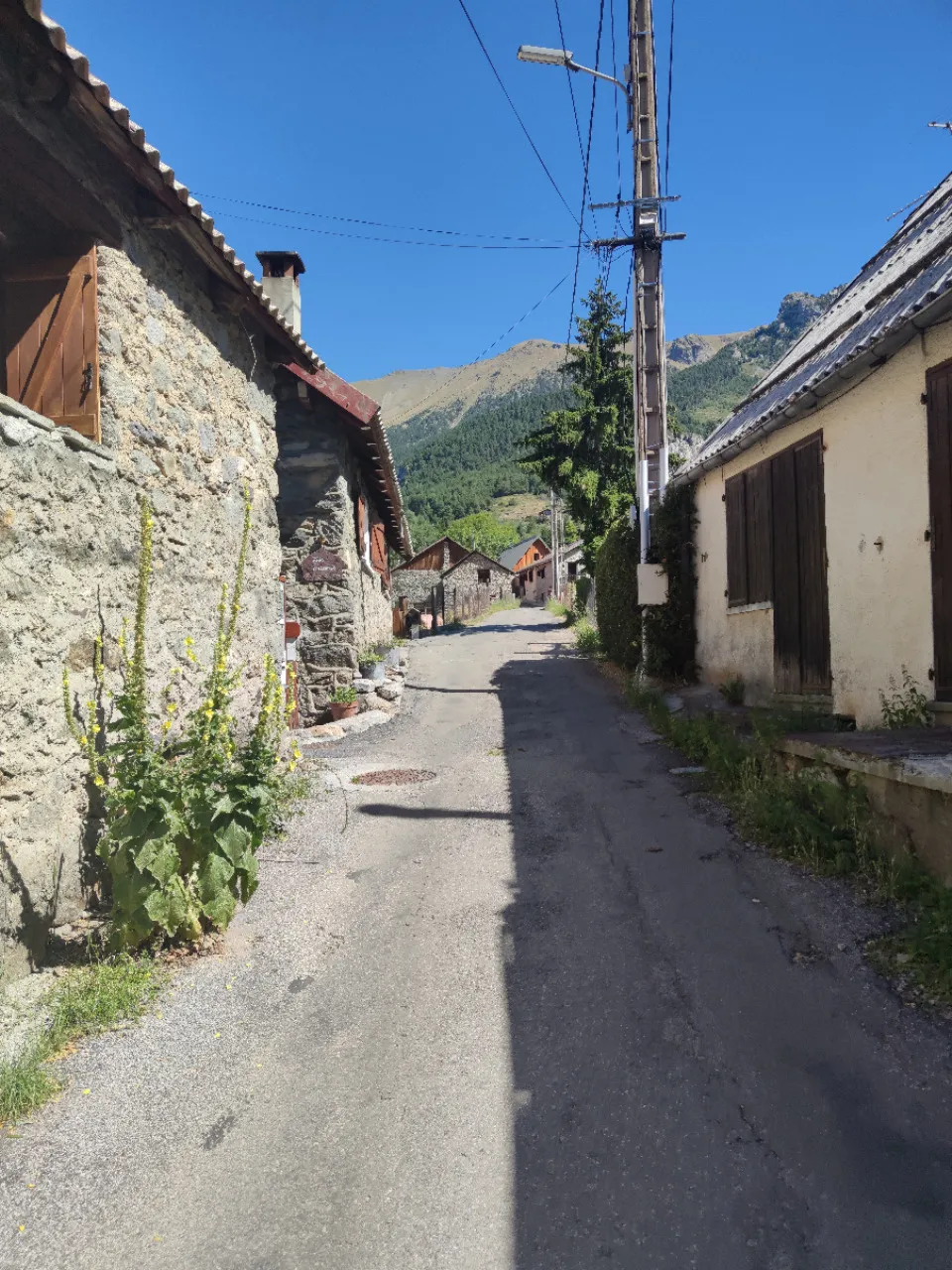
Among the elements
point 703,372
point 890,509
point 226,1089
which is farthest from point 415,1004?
point 703,372

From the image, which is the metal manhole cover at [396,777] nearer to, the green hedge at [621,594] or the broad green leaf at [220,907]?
the broad green leaf at [220,907]

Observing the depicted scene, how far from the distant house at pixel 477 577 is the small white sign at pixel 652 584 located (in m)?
29.1

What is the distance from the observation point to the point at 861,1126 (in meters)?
2.62

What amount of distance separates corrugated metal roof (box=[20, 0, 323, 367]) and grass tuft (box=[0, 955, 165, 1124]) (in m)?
3.97

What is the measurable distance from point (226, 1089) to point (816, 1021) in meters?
2.36

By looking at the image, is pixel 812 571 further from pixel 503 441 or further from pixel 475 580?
pixel 503 441

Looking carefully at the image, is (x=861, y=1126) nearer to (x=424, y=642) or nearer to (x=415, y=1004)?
(x=415, y=1004)

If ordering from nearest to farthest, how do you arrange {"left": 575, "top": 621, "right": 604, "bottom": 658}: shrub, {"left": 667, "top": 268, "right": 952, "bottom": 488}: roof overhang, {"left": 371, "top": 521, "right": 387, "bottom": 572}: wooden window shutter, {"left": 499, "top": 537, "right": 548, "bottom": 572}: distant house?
{"left": 667, "top": 268, "right": 952, "bottom": 488}: roof overhang, {"left": 371, "top": 521, "right": 387, "bottom": 572}: wooden window shutter, {"left": 575, "top": 621, "right": 604, "bottom": 658}: shrub, {"left": 499, "top": 537, "right": 548, "bottom": 572}: distant house

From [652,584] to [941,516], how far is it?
5.63 m

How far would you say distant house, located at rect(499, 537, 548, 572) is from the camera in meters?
70.9

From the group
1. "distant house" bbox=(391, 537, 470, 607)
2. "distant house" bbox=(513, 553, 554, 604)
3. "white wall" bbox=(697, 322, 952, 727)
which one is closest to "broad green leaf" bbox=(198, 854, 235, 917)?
"white wall" bbox=(697, 322, 952, 727)

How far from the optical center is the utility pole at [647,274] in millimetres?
11391

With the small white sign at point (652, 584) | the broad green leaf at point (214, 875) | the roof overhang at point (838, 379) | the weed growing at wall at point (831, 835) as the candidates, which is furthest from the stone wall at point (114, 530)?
the small white sign at point (652, 584)

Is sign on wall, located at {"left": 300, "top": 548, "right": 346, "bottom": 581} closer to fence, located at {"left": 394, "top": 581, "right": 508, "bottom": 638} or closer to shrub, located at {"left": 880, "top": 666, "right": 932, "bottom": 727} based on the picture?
shrub, located at {"left": 880, "top": 666, "right": 932, "bottom": 727}
